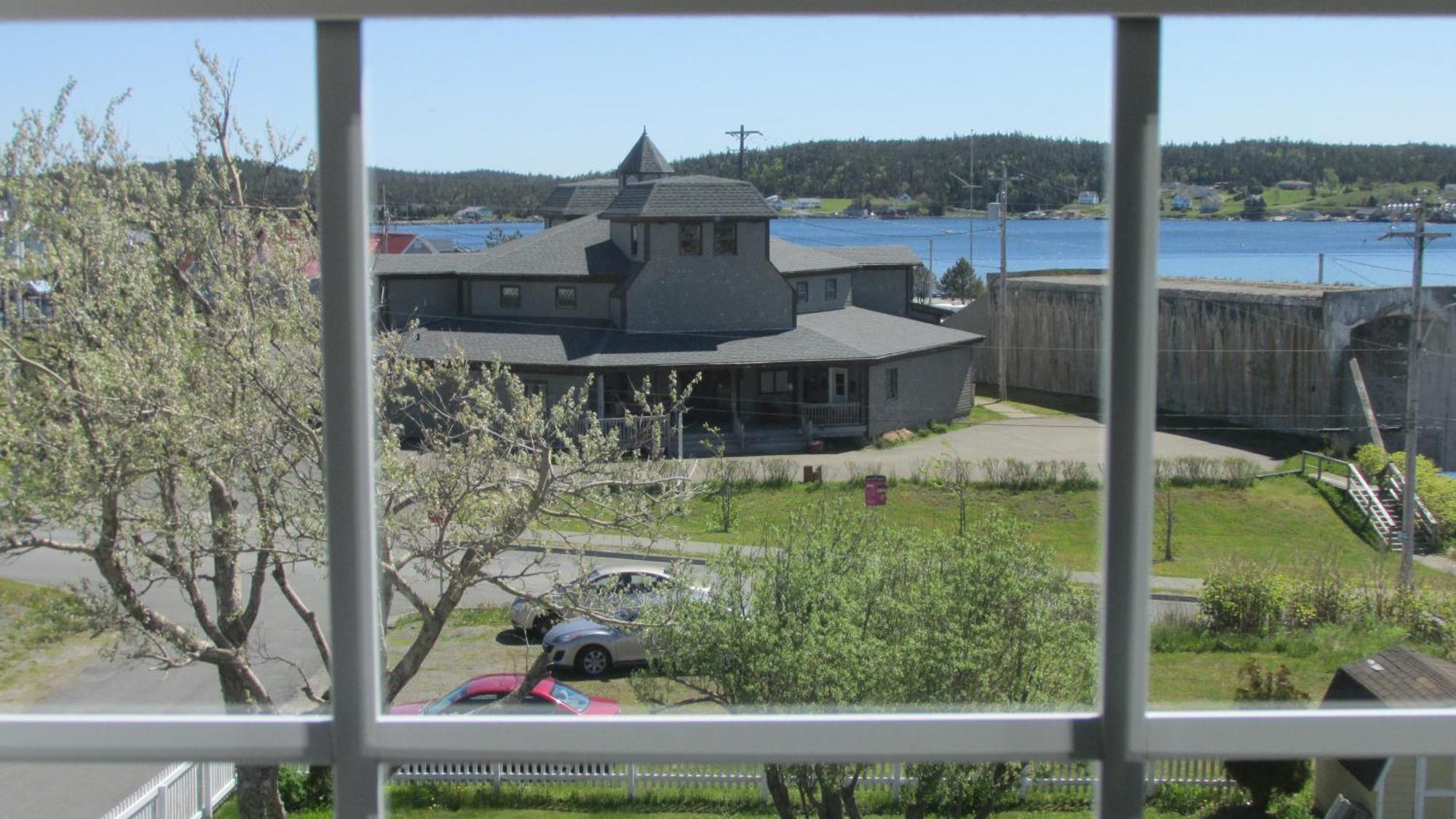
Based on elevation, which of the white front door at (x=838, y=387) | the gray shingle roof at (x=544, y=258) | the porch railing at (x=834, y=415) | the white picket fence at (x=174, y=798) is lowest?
the white picket fence at (x=174, y=798)

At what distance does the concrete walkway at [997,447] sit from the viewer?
536 cm

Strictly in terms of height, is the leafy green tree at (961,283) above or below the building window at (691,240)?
below

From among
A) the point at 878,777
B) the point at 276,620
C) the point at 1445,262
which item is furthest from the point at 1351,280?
the point at 276,620

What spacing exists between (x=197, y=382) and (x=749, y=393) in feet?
14.7

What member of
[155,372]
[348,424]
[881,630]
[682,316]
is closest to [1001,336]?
[881,630]

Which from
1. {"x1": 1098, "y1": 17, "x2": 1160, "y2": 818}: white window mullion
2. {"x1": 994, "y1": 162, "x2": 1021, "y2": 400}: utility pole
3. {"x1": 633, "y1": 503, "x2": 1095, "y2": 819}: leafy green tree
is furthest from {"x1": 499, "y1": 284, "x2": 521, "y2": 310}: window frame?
{"x1": 1098, "y1": 17, "x2": 1160, "y2": 818}: white window mullion

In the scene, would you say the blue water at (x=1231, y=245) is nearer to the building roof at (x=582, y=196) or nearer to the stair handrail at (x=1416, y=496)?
the stair handrail at (x=1416, y=496)

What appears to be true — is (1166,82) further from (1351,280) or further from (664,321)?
(664,321)

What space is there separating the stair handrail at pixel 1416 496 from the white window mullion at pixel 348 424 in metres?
2.36

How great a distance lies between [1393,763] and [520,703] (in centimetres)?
285

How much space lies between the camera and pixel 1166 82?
3.44 feet

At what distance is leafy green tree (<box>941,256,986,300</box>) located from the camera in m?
5.43

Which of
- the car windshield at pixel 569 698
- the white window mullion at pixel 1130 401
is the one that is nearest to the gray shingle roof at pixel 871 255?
the car windshield at pixel 569 698

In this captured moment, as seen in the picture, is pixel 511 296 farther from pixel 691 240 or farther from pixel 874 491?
pixel 874 491
